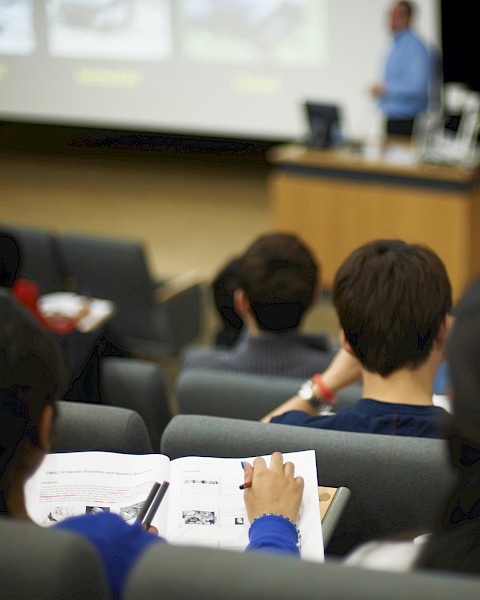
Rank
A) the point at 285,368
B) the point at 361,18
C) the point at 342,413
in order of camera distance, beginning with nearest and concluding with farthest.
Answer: the point at 342,413, the point at 285,368, the point at 361,18

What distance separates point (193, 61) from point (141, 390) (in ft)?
18.2

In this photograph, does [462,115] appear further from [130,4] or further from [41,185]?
[41,185]

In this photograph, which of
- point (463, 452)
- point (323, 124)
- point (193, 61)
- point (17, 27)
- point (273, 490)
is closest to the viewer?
point (463, 452)

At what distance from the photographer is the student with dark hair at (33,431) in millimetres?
1272

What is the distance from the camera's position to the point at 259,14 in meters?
7.44

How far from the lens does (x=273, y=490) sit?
5.05 ft

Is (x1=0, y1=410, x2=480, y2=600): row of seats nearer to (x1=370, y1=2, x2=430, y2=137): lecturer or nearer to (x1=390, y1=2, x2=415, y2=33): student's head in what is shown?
(x1=370, y1=2, x2=430, y2=137): lecturer

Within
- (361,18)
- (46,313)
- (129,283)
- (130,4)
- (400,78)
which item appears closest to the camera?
(46,313)

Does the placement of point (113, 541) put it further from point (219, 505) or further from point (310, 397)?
point (310, 397)

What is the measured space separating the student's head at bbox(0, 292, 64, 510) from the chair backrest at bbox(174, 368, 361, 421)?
3.65 feet

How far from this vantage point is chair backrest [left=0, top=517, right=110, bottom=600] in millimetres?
1052

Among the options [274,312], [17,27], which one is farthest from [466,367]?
[17,27]

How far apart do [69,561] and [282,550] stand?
427 mm

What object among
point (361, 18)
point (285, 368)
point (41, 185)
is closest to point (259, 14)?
point (361, 18)
